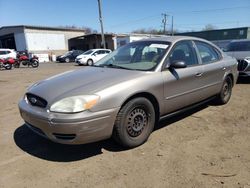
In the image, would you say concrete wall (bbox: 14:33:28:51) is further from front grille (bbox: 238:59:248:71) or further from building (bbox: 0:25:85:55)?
front grille (bbox: 238:59:248:71)

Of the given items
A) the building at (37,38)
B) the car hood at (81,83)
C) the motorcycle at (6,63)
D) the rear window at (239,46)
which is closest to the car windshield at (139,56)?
the car hood at (81,83)

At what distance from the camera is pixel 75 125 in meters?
3.07

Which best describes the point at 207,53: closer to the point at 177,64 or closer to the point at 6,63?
the point at 177,64

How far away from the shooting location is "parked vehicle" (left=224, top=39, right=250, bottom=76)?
8.52 m

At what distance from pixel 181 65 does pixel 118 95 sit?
1.28 meters

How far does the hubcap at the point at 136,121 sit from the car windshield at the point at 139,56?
2.37 feet

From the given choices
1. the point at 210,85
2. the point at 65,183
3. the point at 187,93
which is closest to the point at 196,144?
the point at 187,93

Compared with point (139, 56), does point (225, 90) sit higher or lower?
lower

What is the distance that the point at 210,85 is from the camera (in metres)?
5.06

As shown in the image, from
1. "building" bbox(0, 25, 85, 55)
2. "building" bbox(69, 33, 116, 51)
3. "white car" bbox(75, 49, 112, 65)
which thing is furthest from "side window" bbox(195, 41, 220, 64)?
"building" bbox(0, 25, 85, 55)

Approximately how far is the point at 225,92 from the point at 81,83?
149 inches

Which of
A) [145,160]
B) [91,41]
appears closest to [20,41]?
[91,41]

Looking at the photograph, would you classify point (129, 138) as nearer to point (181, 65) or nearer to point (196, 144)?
point (196, 144)

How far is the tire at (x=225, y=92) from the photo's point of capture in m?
5.72
